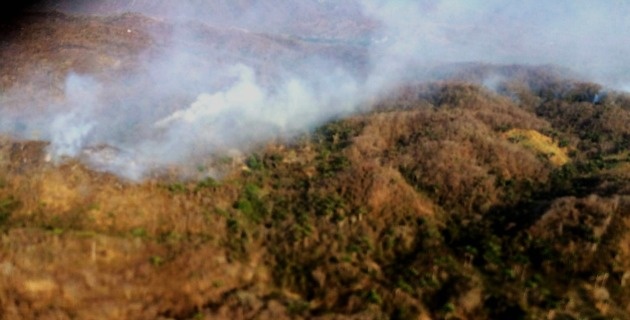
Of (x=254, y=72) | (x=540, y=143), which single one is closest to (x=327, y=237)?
(x=540, y=143)

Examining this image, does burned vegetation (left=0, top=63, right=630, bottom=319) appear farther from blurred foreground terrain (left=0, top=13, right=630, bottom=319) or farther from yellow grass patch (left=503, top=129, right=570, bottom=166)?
yellow grass patch (left=503, top=129, right=570, bottom=166)

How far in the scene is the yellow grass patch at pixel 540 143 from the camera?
1174 inches

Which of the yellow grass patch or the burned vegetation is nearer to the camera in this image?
the burned vegetation

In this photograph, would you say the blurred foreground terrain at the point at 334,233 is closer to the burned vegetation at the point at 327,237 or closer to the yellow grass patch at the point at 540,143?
the burned vegetation at the point at 327,237

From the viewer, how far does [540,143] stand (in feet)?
104

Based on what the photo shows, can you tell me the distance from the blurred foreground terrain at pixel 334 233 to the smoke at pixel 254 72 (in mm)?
2020

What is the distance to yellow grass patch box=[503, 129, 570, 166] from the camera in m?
29.8

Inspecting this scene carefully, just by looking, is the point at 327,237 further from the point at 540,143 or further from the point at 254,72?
the point at 254,72

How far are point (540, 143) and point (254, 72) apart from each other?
22.4 metres

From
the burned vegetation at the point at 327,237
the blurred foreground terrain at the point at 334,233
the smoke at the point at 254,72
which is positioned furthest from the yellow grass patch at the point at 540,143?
the smoke at the point at 254,72

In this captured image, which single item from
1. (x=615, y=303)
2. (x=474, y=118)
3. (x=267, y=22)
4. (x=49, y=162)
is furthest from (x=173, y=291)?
(x=267, y=22)

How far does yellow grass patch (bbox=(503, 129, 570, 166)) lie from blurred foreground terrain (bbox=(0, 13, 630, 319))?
0.24m

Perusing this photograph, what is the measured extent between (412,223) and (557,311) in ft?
21.4

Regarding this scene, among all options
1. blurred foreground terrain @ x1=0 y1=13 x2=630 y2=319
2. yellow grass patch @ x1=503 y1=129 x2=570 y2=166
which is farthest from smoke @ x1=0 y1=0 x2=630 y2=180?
yellow grass patch @ x1=503 y1=129 x2=570 y2=166
